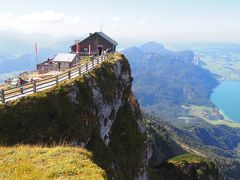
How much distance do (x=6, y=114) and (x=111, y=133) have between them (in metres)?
26.0

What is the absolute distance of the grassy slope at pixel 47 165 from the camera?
67.6 feet

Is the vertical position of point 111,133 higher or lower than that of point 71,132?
lower

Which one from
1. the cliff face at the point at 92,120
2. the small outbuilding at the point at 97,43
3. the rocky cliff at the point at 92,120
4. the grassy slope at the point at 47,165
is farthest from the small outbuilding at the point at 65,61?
the grassy slope at the point at 47,165

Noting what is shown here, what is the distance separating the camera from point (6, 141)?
32688 millimetres

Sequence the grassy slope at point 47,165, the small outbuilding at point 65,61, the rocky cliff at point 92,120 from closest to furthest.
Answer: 1. the grassy slope at point 47,165
2. the rocky cliff at point 92,120
3. the small outbuilding at point 65,61

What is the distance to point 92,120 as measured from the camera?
154 ft

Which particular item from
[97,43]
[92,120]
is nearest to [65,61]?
[97,43]

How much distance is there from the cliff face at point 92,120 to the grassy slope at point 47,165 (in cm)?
813

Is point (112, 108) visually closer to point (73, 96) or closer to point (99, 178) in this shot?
point (73, 96)

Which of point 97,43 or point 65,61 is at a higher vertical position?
point 97,43

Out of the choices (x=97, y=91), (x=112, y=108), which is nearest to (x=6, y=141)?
(x=97, y=91)

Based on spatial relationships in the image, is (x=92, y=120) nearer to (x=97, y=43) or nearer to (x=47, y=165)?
(x=47, y=165)

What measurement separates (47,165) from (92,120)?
24.3 meters

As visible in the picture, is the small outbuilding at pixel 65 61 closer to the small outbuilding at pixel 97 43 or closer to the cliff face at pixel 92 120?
the cliff face at pixel 92 120
